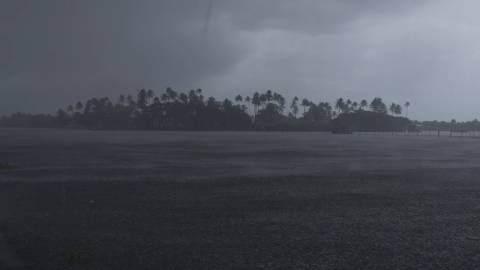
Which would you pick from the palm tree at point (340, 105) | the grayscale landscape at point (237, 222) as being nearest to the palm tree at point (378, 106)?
the palm tree at point (340, 105)

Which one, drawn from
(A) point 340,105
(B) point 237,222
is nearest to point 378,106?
(A) point 340,105

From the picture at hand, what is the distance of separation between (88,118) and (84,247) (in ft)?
503

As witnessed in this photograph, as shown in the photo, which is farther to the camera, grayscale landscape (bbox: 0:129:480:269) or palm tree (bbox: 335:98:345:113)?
palm tree (bbox: 335:98:345:113)

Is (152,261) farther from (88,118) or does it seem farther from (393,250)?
(88,118)

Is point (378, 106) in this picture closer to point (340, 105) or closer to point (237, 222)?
point (340, 105)

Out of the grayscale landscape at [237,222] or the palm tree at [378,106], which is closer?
the grayscale landscape at [237,222]

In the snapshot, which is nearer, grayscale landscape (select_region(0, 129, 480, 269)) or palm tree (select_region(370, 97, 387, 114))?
grayscale landscape (select_region(0, 129, 480, 269))

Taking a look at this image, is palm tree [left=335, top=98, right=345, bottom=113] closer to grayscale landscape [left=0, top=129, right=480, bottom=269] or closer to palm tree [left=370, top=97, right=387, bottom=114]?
palm tree [left=370, top=97, right=387, bottom=114]

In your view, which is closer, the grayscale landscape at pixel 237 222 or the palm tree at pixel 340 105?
the grayscale landscape at pixel 237 222

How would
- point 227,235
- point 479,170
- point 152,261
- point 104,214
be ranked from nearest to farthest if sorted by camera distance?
point 152,261, point 227,235, point 104,214, point 479,170

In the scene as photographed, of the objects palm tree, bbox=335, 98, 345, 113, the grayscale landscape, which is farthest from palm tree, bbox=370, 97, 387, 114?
the grayscale landscape

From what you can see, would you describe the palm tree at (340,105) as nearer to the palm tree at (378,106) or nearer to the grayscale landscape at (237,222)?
the palm tree at (378,106)

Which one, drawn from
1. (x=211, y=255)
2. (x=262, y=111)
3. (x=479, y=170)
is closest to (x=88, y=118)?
(x=262, y=111)

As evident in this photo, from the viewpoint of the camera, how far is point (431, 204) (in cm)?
1246
